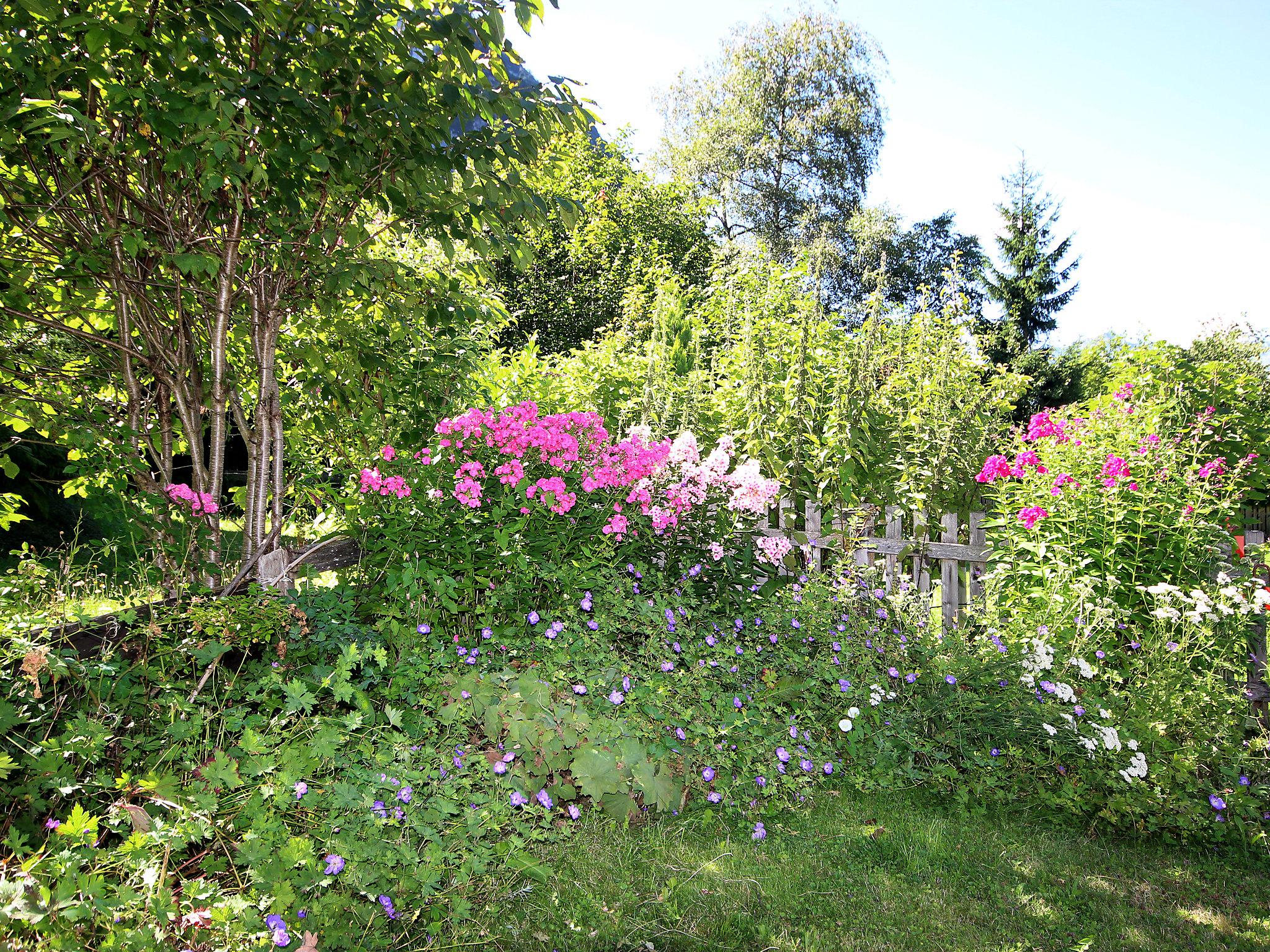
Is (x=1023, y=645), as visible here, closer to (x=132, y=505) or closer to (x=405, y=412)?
(x=405, y=412)

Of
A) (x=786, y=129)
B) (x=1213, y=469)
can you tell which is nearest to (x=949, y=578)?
(x=1213, y=469)

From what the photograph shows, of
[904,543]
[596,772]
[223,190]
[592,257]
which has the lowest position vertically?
[596,772]

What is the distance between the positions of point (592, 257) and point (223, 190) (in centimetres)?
1258

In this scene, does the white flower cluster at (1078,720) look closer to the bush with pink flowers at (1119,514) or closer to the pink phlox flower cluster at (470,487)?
the bush with pink flowers at (1119,514)

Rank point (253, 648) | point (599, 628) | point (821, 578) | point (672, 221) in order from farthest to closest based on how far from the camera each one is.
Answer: point (672, 221) < point (821, 578) < point (599, 628) < point (253, 648)

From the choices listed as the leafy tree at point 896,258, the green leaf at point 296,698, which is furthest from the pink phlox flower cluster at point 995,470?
the leafy tree at point 896,258

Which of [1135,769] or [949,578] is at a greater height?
[949,578]

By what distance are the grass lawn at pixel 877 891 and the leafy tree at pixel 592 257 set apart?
12.1 metres

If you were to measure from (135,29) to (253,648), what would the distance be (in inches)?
87.5

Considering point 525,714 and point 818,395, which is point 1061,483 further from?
point 525,714

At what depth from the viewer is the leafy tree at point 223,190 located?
288cm

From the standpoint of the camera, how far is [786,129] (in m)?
22.5

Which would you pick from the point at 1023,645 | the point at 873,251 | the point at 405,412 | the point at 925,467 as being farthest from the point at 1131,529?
the point at 873,251

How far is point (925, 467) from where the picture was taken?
5527 millimetres
